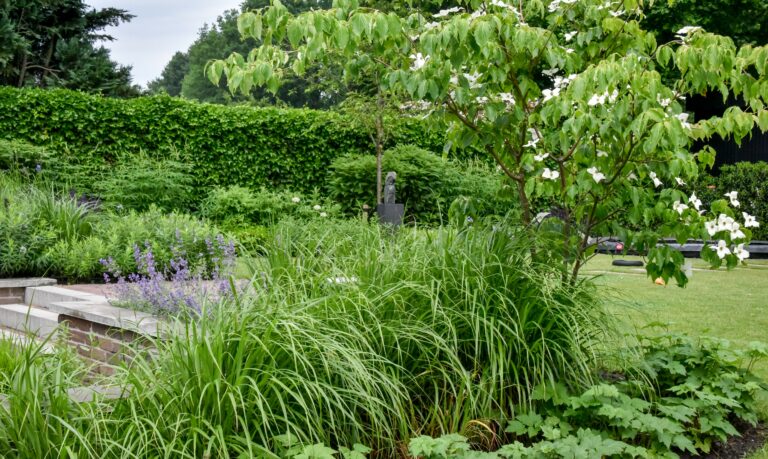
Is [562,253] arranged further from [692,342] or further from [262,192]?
A: [262,192]

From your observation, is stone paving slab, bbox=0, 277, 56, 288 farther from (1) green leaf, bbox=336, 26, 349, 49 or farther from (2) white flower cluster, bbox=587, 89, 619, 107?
(2) white flower cluster, bbox=587, 89, 619, 107

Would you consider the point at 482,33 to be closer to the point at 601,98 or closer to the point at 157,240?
the point at 601,98

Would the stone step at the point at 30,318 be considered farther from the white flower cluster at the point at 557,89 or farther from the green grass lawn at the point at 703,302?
the green grass lawn at the point at 703,302

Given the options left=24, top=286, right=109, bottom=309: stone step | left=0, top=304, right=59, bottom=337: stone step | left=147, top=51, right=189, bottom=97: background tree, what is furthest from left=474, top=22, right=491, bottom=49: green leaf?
left=147, top=51, right=189, bottom=97: background tree

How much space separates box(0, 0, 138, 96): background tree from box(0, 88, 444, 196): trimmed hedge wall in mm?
8491

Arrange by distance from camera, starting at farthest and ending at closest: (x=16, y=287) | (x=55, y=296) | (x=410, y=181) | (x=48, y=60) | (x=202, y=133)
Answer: (x=48, y=60)
(x=410, y=181)
(x=202, y=133)
(x=16, y=287)
(x=55, y=296)

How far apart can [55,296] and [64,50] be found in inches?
586

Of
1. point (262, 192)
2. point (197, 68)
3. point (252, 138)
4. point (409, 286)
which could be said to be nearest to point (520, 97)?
point (409, 286)

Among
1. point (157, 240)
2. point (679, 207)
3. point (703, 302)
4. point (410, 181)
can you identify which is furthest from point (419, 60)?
point (410, 181)

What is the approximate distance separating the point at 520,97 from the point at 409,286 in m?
1.38

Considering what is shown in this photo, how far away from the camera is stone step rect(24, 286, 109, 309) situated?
5.34 metres

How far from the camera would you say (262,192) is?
11.4m

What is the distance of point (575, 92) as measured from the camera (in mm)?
3125

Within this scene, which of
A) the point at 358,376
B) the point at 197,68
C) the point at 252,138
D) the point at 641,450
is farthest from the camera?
the point at 197,68
